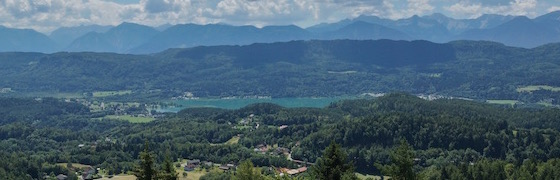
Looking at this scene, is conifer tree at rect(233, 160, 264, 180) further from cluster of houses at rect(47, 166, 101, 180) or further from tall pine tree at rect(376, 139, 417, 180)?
cluster of houses at rect(47, 166, 101, 180)

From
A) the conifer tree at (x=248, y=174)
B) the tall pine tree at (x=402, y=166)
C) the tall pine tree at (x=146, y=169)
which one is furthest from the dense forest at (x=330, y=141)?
the tall pine tree at (x=146, y=169)

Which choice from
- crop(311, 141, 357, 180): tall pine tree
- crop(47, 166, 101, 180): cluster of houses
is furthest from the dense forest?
crop(311, 141, 357, 180): tall pine tree

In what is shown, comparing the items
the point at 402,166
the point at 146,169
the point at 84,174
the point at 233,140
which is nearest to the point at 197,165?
the point at 84,174

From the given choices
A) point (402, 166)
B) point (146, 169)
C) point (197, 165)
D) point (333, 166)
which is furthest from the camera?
point (197, 165)

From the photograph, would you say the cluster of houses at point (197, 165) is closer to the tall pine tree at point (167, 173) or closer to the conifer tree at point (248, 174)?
the conifer tree at point (248, 174)

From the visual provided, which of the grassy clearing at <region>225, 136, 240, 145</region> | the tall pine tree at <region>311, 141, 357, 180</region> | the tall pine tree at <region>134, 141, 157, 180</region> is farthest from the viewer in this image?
the grassy clearing at <region>225, 136, 240, 145</region>

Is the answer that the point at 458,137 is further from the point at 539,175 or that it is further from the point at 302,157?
the point at 539,175

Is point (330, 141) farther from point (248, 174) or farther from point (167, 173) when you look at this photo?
point (167, 173)

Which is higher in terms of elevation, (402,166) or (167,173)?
(402,166)

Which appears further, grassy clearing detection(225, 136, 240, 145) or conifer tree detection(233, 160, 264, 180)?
grassy clearing detection(225, 136, 240, 145)

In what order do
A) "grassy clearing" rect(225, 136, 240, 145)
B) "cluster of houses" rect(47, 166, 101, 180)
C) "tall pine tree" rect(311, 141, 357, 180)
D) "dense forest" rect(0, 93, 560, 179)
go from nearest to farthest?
"tall pine tree" rect(311, 141, 357, 180) → "dense forest" rect(0, 93, 560, 179) → "cluster of houses" rect(47, 166, 101, 180) → "grassy clearing" rect(225, 136, 240, 145)

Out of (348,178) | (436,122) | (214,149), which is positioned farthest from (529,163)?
(214,149)
